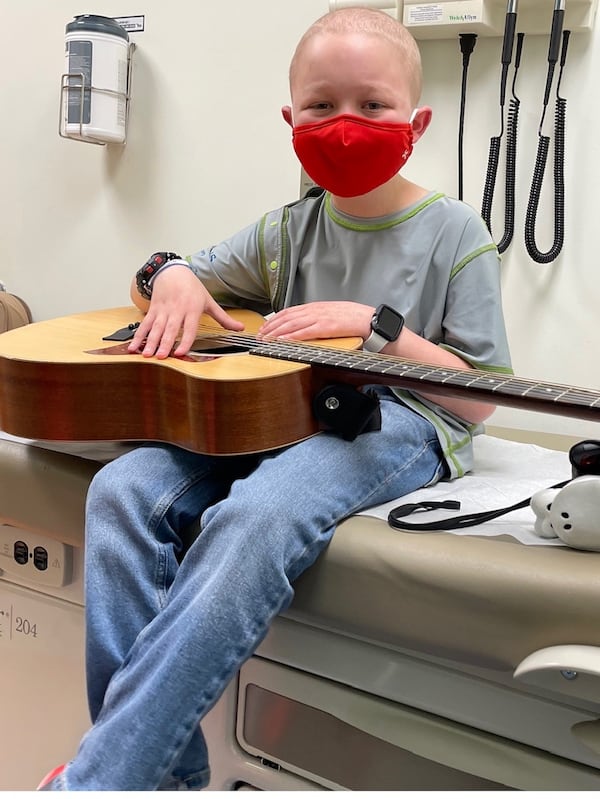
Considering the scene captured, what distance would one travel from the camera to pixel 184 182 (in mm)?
1786

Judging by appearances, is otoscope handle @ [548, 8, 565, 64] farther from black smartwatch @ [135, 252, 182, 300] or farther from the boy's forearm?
black smartwatch @ [135, 252, 182, 300]

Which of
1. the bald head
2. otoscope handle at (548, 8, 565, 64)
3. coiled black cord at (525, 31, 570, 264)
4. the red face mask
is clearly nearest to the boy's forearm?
the red face mask

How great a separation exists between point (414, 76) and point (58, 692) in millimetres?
980

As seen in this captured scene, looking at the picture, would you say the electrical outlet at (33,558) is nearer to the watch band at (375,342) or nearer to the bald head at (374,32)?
the watch band at (375,342)

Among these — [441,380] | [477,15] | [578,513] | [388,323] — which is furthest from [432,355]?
[477,15]

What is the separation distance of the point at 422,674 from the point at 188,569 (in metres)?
0.26

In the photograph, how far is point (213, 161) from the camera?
1748 millimetres

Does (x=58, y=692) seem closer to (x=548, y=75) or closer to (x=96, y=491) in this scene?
(x=96, y=491)

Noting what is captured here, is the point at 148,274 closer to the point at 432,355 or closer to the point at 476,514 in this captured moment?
the point at 432,355

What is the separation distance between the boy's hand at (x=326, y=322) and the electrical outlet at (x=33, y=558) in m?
0.41

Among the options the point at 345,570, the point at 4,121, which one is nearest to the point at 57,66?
the point at 4,121

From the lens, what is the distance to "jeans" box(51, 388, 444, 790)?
675 mm

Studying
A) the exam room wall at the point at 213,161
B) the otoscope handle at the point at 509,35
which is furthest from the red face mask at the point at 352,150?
the exam room wall at the point at 213,161

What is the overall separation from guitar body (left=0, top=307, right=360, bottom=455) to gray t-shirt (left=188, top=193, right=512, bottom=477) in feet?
0.48
